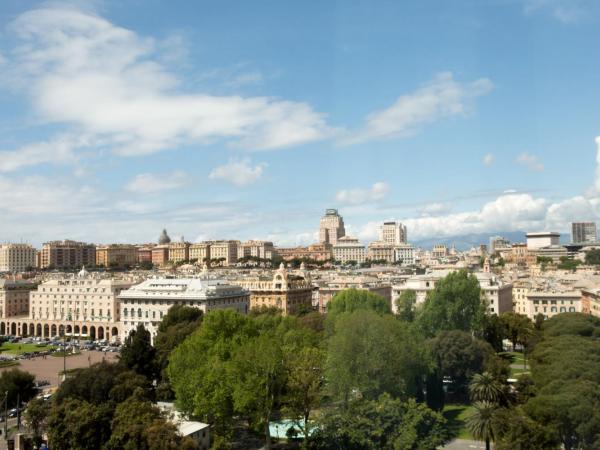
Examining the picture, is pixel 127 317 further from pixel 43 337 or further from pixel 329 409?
pixel 329 409

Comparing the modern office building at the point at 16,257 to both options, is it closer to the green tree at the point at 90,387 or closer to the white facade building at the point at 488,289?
the white facade building at the point at 488,289

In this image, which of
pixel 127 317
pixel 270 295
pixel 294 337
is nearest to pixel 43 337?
pixel 127 317

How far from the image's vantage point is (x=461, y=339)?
95.9 ft

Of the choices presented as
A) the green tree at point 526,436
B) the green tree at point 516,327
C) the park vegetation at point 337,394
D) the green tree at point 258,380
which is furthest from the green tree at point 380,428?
the green tree at point 516,327

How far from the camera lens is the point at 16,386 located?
2673cm

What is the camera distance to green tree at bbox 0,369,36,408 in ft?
87.0

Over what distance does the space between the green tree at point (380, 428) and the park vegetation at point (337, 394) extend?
37mm

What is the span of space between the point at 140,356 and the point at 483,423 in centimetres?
1704

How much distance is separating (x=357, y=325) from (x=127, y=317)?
102ft

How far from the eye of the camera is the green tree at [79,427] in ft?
64.3

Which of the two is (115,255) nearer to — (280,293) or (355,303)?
(280,293)

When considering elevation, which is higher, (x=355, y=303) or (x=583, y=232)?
(x=583, y=232)

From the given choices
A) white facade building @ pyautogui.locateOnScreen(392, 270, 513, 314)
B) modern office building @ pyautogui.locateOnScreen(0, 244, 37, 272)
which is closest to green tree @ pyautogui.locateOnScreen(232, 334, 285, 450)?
white facade building @ pyautogui.locateOnScreen(392, 270, 513, 314)

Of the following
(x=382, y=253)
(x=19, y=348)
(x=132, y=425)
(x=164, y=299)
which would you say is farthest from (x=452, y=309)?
(x=382, y=253)
